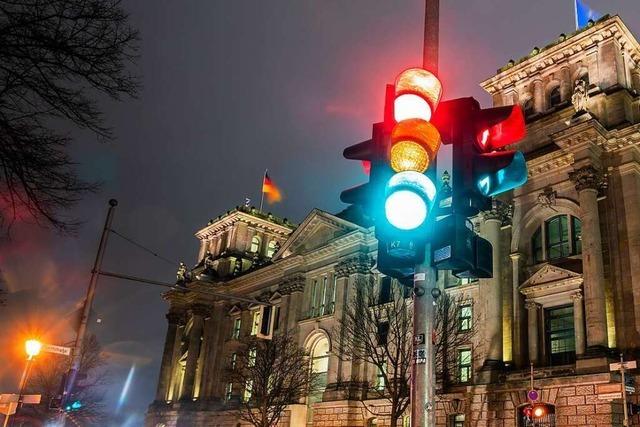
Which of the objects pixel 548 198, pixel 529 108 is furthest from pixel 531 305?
pixel 529 108

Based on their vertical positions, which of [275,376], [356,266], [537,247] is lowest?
[275,376]

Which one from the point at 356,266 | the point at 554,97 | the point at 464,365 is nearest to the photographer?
the point at 464,365

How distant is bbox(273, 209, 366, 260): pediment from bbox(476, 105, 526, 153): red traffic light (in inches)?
1741

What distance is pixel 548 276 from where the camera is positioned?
108ft

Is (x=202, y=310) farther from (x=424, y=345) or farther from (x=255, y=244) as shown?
(x=424, y=345)

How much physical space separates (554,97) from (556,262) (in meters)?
12.0

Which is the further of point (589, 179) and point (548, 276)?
point (548, 276)

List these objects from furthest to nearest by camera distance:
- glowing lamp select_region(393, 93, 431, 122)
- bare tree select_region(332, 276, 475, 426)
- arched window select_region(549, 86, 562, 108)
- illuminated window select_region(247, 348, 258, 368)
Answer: illuminated window select_region(247, 348, 258, 368), arched window select_region(549, 86, 562, 108), bare tree select_region(332, 276, 475, 426), glowing lamp select_region(393, 93, 431, 122)

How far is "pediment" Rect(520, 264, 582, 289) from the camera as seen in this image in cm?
3200

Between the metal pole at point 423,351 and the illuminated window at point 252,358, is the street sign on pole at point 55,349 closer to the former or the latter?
the metal pole at point 423,351

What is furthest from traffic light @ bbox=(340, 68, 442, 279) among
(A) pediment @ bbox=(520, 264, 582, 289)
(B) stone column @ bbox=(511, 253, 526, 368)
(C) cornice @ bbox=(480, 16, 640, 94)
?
(C) cornice @ bbox=(480, 16, 640, 94)

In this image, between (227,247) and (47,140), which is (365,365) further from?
(47,140)

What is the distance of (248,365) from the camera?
4703cm

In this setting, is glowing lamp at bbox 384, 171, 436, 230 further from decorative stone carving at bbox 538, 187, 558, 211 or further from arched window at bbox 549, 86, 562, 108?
arched window at bbox 549, 86, 562, 108
